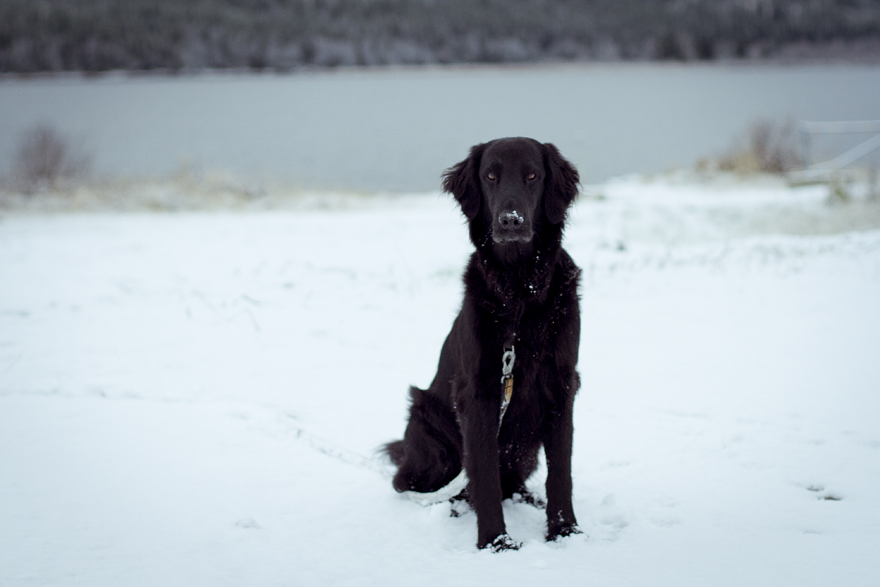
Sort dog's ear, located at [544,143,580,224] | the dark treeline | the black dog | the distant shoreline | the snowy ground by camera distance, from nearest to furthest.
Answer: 1. the snowy ground
2. the black dog
3. dog's ear, located at [544,143,580,224]
4. the dark treeline
5. the distant shoreline

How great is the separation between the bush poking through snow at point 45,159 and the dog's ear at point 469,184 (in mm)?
14337

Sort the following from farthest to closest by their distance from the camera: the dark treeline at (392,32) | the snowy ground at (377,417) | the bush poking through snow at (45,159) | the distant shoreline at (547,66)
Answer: the distant shoreline at (547,66) → the dark treeline at (392,32) → the bush poking through snow at (45,159) → the snowy ground at (377,417)

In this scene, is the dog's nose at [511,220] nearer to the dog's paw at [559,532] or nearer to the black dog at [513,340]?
the black dog at [513,340]

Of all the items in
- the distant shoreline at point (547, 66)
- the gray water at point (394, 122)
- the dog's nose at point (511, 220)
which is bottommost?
the dog's nose at point (511, 220)

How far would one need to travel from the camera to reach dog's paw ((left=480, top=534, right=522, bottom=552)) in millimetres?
2760

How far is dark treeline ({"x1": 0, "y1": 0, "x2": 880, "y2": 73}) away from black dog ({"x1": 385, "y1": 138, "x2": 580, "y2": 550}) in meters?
70.1

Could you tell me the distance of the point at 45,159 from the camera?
597 inches

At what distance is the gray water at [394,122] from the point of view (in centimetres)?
1997

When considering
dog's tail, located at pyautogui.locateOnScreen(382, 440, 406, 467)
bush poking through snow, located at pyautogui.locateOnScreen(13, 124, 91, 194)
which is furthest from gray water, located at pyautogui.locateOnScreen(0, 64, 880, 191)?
dog's tail, located at pyautogui.locateOnScreen(382, 440, 406, 467)

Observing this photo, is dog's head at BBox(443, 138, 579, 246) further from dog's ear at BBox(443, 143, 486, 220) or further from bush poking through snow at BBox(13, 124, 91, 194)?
bush poking through snow at BBox(13, 124, 91, 194)

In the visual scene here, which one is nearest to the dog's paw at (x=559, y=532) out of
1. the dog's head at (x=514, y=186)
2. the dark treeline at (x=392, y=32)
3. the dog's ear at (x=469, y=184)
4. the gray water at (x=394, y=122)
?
the dog's head at (x=514, y=186)

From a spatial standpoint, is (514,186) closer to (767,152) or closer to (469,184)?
(469,184)

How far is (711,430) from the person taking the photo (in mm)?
3922

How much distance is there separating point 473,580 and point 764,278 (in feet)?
18.6
